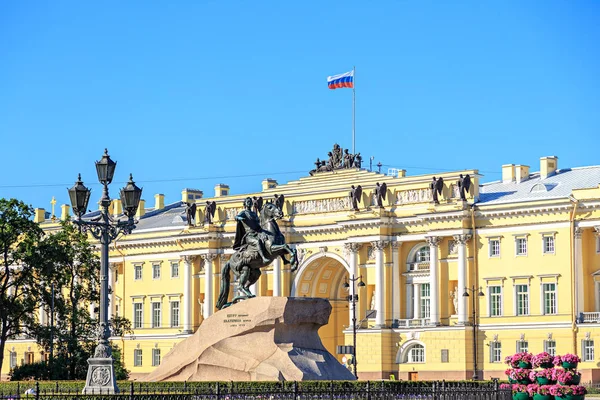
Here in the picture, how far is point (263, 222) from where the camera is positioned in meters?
42.2

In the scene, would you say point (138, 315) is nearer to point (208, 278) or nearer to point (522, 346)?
point (208, 278)

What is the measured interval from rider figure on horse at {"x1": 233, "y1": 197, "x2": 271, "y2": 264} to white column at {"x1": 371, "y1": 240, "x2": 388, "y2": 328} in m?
50.1

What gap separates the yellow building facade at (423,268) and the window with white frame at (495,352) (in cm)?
8

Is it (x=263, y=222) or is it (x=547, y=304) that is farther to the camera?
(x=547, y=304)

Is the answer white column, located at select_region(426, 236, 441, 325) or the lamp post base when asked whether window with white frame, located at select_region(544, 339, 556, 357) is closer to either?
white column, located at select_region(426, 236, 441, 325)

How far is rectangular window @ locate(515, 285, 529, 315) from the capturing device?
85.6 meters

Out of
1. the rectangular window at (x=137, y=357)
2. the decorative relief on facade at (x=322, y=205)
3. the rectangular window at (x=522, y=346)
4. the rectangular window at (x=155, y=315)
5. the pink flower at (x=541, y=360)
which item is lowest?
the rectangular window at (x=137, y=357)

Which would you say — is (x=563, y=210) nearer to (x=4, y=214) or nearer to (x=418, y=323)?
(x=418, y=323)

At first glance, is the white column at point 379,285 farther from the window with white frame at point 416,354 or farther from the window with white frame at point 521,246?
the window with white frame at point 521,246

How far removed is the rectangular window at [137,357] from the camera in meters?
105

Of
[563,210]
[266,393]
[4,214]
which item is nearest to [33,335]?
[4,214]

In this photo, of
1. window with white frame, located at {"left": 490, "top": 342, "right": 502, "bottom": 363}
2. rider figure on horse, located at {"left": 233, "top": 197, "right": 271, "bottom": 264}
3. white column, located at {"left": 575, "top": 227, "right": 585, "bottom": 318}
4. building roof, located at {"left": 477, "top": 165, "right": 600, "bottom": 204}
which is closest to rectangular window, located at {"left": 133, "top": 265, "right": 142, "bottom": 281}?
building roof, located at {"left": 477, "top": 165, "right": 600, "bottom": 204}

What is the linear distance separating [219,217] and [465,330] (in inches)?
942

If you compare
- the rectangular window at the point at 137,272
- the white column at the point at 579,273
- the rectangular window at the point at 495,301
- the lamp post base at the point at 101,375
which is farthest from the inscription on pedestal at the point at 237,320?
the rectangular window at the point at 137,272
